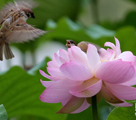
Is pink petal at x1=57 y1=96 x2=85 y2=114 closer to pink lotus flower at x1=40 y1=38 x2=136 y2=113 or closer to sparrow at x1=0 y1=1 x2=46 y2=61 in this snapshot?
pink lotus flower at x1=40 y1=38 x2=136 y2=113

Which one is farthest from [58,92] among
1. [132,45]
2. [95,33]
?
[95,33]

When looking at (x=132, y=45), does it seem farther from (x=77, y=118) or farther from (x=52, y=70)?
(x=52, y=70)

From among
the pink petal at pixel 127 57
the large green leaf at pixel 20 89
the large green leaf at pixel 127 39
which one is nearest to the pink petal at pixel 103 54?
the pink petal at pixel 127 57

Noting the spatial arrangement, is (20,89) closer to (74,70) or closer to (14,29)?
(14,29)

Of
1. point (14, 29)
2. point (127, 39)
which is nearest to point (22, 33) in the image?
point (14, 29)

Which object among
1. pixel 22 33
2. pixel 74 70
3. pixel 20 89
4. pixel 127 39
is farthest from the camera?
pixel 127 39

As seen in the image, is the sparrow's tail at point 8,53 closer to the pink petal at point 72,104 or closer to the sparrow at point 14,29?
the sparrow at point 14,29

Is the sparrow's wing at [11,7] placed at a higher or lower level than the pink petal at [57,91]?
higher

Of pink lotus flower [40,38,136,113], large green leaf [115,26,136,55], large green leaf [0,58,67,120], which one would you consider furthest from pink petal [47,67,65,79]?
large green leaf [115,26,136,55]
